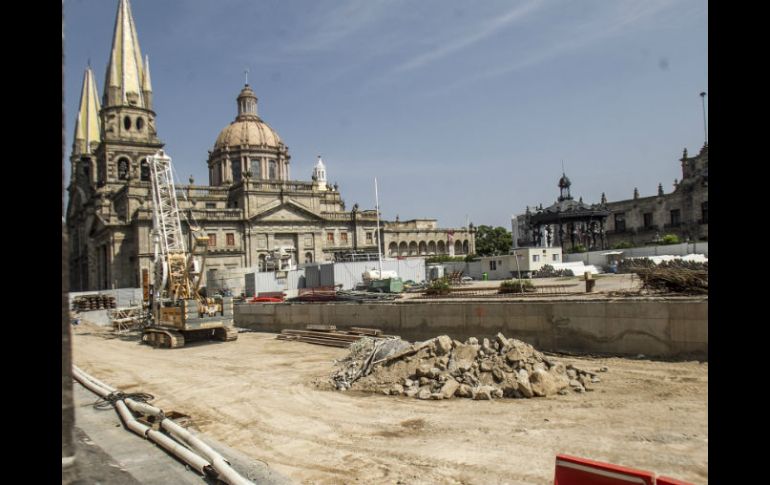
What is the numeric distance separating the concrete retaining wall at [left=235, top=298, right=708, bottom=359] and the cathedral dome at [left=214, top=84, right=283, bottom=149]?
5820cm

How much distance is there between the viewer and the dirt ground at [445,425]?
8992 millimetres

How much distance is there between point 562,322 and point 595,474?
1600 centimetres

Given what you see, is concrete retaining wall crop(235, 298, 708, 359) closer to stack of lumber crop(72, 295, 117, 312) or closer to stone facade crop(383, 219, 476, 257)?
stack of lumber crop(72, 295, 117, 312)

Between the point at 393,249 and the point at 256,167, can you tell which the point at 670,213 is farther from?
the point at 256,167

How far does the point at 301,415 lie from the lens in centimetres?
1298

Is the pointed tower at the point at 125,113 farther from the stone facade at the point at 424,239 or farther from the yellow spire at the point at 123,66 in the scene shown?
the stone facade at the point at 424,239

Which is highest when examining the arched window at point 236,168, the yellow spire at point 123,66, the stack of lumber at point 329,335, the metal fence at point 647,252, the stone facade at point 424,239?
the yellow spire at point 123,66

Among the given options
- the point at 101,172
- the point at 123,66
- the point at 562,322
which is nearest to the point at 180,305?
the point at 562,322

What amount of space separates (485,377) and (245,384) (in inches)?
303

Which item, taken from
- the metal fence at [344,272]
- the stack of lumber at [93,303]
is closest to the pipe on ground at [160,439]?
the metal fence at [344,272]

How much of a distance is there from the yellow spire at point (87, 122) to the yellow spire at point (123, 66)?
19.6m

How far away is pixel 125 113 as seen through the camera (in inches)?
2598
